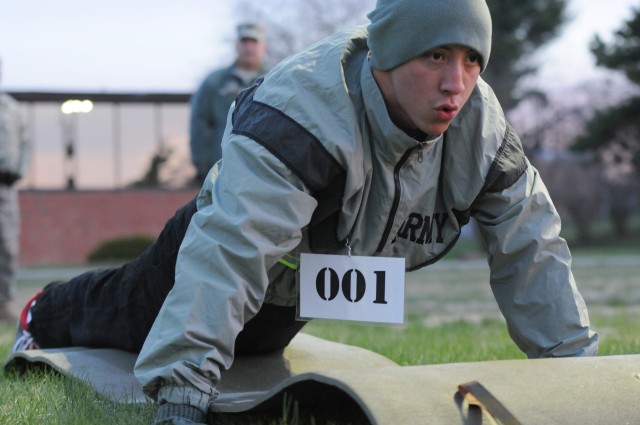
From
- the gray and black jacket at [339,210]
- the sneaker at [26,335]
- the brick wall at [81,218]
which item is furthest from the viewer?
the brick wall at [81,218]

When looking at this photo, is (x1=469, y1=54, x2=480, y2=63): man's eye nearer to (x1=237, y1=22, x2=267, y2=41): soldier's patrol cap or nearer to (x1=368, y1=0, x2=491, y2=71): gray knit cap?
(x1=368, y1=0, x2=491, y2=71): gray knit cap

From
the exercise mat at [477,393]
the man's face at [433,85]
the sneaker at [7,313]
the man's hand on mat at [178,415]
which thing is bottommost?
the sneaker at [7,313]

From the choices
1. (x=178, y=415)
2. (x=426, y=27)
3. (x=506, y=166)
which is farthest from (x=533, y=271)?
(x=178, y=415)

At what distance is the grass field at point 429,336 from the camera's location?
2.98 m

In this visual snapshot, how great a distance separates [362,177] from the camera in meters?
3.02

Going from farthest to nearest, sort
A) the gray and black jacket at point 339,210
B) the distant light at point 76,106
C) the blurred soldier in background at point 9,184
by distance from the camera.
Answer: the distant light at point 76,106
the blurred soldier in background at point 9,184
the gray and black jacket at point 339,210

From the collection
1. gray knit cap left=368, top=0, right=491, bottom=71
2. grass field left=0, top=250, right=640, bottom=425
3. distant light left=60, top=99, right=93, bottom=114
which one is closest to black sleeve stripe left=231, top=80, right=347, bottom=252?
gray knit cap left=368, top=0, right=491, bottom=71

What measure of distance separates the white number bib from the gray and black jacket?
67 millimetres

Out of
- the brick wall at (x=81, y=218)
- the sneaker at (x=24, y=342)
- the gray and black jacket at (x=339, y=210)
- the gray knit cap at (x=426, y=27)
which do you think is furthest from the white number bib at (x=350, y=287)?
the brick wall at (x=81, y=218)

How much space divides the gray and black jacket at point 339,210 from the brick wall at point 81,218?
27462 millimetres

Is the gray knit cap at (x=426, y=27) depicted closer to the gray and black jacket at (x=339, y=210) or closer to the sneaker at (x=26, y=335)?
the gray and black jacket at (x=339, y=210)

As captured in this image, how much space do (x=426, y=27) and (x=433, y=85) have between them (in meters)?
0.16

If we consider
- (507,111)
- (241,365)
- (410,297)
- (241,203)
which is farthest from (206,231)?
(507,111)

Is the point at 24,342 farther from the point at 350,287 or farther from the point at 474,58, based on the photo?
the point at 474,58
